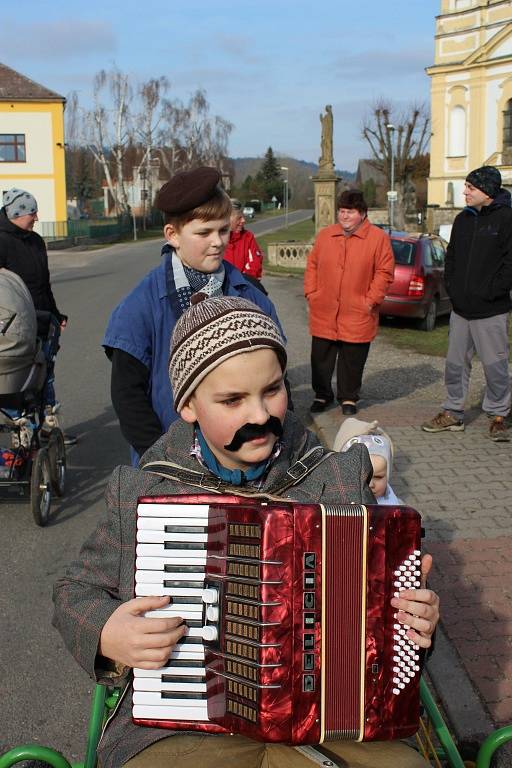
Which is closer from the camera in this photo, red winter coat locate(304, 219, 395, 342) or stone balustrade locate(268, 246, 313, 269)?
red winter coat locate(304, 219, 395, 342)

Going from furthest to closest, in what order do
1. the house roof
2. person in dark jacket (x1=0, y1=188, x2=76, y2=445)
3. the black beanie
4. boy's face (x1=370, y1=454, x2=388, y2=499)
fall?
the house roof, the black beanie, person in dark jacket (x1=0, y1=188, x2=76, y2=445), boy's face (x1=370, y1=454, x2=388, y2=499)

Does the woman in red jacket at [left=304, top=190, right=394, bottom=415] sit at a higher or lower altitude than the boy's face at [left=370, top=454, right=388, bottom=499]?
higher

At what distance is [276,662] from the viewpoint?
2.03 m

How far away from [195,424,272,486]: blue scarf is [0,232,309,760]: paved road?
173cm

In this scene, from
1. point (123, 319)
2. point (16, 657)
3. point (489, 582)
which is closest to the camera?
point (123, 319)

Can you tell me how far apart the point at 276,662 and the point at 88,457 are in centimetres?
604

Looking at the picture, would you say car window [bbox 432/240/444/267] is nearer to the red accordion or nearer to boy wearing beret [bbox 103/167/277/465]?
boy wearing beret [bbox 103/167/277/465]

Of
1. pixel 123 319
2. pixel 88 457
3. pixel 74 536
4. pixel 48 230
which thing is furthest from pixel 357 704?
pixel 48 230

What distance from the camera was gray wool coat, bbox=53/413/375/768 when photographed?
240cm

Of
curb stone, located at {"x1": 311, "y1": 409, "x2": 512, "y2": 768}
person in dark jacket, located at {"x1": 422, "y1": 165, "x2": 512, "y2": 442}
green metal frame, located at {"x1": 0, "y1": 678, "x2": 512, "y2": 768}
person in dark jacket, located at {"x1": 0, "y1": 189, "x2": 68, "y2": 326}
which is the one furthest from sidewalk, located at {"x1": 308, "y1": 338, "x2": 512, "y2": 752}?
person in dark jacket, located at {"x1": 0, "y1": 189, "x2": 68, "y2": 326}

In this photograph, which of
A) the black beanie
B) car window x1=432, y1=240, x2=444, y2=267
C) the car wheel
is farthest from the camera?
car window x1=432, y1=240, x2=444, y2=267

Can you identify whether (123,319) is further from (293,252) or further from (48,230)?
(48,230)

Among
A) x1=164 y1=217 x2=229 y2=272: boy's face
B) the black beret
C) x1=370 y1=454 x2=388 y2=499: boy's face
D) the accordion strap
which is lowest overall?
x1=370 y1=454 x2=388 y2=499: boy's face

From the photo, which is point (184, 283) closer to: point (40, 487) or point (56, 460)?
point (40, 487)
